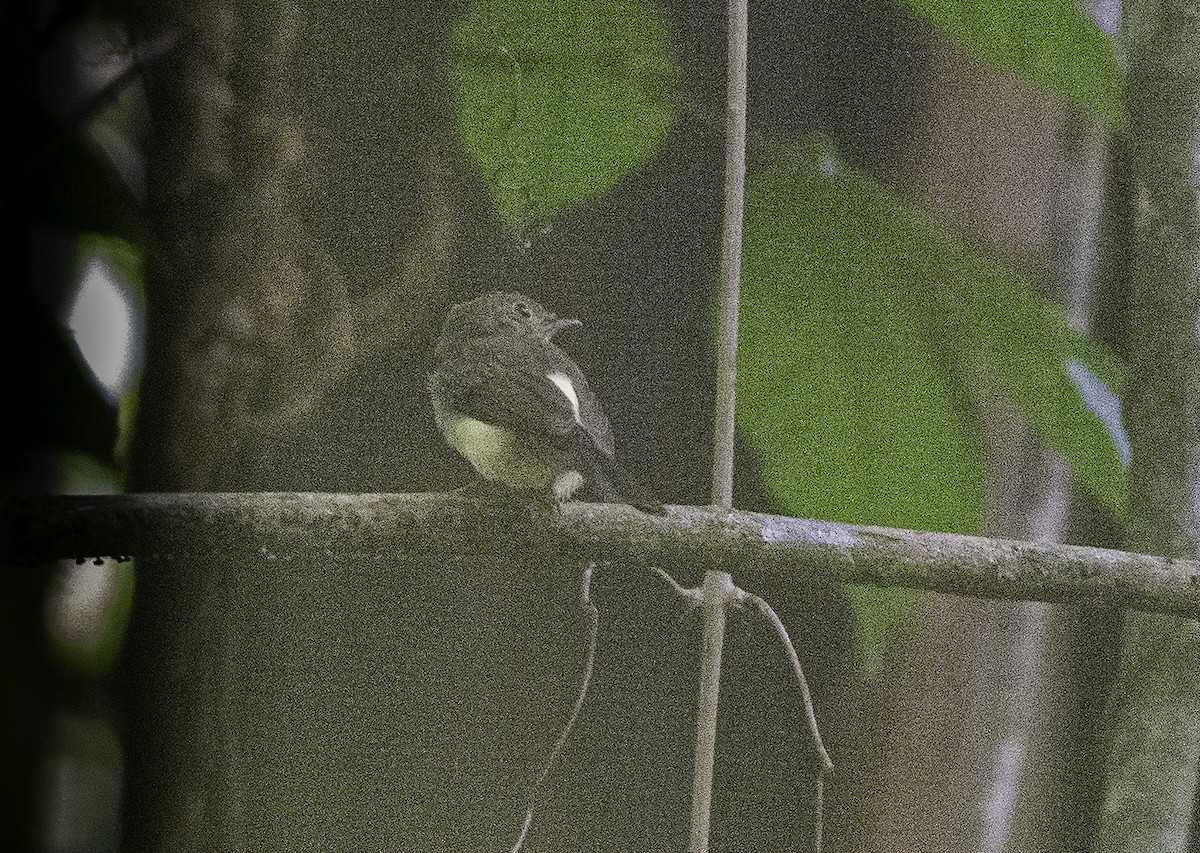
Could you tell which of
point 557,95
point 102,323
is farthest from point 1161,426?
point 102,323

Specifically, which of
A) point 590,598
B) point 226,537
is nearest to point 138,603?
point 226,537

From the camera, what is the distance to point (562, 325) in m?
0.93

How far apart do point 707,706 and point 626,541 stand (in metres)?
0.16

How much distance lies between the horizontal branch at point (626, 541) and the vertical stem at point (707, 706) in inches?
0.9

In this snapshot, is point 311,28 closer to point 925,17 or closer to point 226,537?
point 226,537

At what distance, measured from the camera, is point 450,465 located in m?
0.90

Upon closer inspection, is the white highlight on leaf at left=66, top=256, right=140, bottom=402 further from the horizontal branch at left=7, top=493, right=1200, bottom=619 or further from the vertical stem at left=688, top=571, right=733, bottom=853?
the vertical stem at left=688, top=571, right=733, bottom=853

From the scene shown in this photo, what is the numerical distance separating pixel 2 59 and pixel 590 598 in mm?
626

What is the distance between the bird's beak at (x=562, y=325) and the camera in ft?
3.04

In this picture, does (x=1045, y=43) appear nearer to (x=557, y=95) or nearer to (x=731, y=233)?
(x=731, y=233)

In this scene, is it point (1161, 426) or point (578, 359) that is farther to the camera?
point (1161, 426)

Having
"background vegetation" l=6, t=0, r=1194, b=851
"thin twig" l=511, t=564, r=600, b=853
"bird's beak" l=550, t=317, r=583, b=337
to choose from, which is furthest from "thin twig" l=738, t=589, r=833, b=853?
"bird's beak" l=550, t=317, r=583, b=337

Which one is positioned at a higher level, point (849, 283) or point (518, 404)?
Answer: point (849, 283)

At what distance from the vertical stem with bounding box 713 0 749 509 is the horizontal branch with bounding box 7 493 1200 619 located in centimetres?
7
